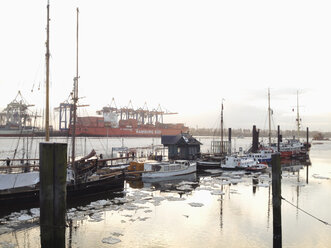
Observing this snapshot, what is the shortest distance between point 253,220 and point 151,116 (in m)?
183

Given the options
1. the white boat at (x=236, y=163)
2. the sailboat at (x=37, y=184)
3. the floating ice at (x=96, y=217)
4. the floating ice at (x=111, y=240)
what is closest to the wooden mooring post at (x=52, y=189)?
the floating ice at (x=111, y=240)

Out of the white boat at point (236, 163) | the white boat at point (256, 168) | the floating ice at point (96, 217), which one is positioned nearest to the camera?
the floating ice at point (96, 217)

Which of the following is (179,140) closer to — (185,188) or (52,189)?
(185,188)

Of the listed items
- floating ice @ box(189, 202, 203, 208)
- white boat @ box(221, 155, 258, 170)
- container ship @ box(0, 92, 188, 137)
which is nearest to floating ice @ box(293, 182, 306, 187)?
white boat @ box(221, 155, 258, 170)

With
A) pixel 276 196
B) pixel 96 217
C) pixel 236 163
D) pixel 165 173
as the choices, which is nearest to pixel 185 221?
pixel 96 217

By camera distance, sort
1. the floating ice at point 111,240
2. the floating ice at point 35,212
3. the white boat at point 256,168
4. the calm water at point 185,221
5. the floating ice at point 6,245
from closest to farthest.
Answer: the floating ice at point 6,245 → the floating ice at point 111,240 → the calm water at point 185,221 → the floating ice at point 35,212 → the white boat at point 256,168

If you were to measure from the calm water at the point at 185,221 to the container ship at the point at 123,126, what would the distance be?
386 feet

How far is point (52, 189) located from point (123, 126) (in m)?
161

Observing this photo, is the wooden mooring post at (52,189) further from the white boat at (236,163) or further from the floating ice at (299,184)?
the white boat at (236,163)

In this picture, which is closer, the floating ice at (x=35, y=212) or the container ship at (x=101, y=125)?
the floating ice at (x=35, y=212)

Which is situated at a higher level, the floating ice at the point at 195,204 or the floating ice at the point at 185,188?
the floating ice at the point at 195,204

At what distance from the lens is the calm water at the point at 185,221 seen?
13.9 m

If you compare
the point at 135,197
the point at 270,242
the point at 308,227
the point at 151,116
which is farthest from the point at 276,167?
the point at 151,116

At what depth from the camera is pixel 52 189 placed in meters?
8.39
